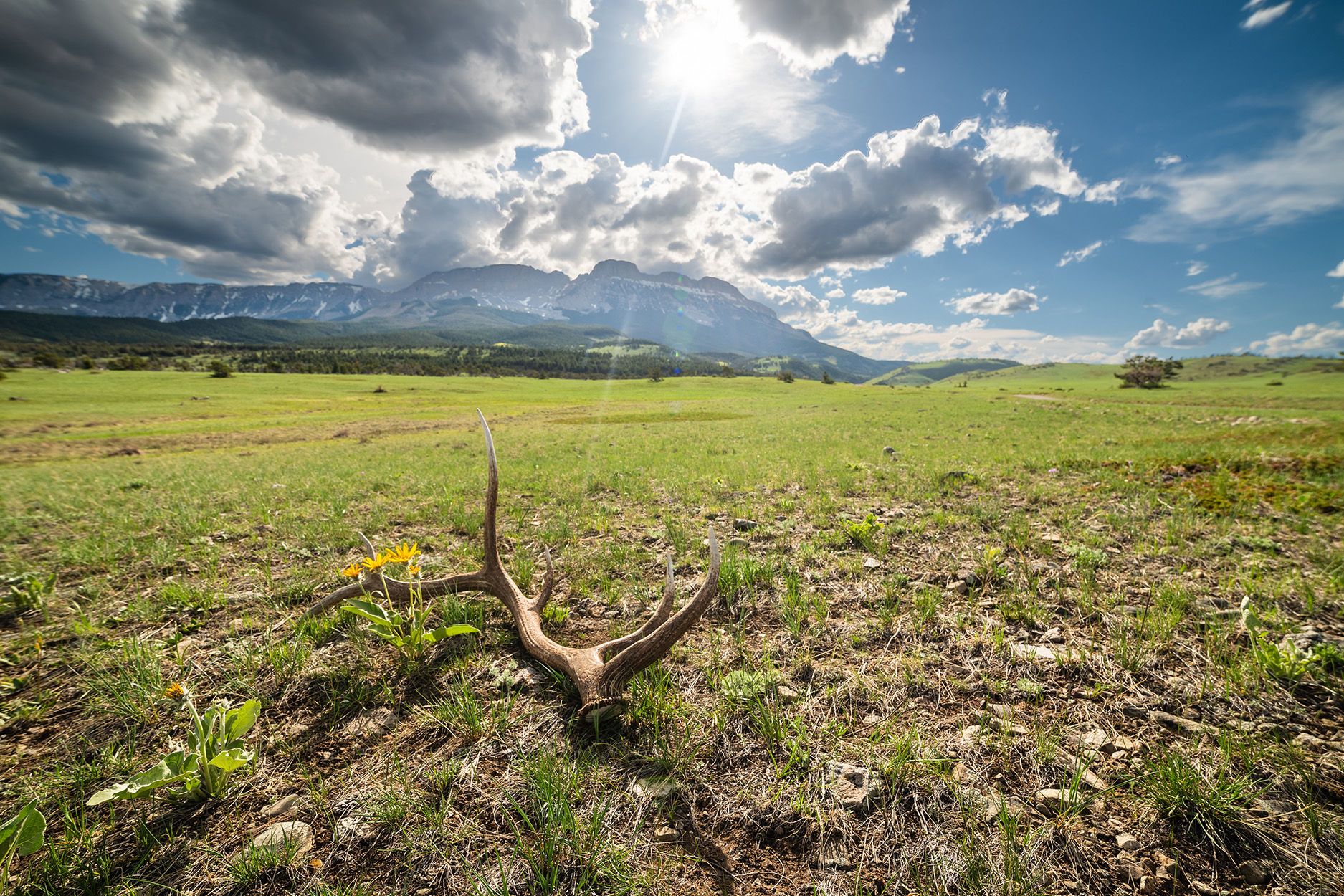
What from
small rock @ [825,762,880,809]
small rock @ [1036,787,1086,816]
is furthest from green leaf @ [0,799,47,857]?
small rock @ [1036,787,1086,816]

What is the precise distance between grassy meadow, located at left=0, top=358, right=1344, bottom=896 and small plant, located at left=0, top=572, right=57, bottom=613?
0.04m

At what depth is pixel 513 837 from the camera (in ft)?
8.23

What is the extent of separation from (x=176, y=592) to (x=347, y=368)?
513 ft

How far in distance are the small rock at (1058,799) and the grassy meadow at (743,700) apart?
0.05 ft

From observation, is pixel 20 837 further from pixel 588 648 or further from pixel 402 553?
pixel 588 648

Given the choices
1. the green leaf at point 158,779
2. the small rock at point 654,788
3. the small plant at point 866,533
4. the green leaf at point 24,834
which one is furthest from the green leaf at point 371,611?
the small plant at point 866,533

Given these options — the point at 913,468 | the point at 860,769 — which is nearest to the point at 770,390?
the point at 913,468

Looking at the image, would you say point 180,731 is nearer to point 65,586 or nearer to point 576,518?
point 65,586

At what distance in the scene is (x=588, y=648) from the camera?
402 cm

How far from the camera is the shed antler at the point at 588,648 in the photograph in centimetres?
328

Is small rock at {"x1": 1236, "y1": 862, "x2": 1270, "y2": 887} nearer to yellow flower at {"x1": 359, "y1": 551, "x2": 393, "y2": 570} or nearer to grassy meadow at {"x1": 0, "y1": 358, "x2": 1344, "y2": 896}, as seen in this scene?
grassy meadow at {"x1": 0, "y1": 358, "x2": 1344, "y2": 896}

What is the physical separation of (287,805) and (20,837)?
1.01 metres

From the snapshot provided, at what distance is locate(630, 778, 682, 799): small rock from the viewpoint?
9.11ft

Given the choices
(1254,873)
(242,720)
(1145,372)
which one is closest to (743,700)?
(1254,873)
